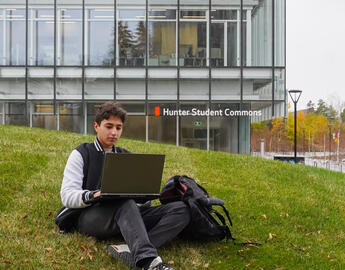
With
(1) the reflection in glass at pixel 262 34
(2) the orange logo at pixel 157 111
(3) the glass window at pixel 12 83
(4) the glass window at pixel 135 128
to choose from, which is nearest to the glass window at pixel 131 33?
(2) the orange logo at pixel 157 111

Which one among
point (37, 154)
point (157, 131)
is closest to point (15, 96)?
point (157, 131)

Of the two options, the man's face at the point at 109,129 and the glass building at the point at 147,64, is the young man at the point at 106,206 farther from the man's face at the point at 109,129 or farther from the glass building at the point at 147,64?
the glass building at the point at 147,64

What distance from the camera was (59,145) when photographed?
11.1 m

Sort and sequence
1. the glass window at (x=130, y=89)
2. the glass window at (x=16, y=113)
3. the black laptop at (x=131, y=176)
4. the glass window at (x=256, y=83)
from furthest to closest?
1. the glass window at (x=16, y=113)
2. the glass window at (x=130, y=89)
3. the glass window at (x=256, y=83)
4. the black laptop at (x=131, y=176)

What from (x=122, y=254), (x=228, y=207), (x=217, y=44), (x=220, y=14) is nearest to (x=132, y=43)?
(x=217, y=44)

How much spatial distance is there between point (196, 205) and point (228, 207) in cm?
237

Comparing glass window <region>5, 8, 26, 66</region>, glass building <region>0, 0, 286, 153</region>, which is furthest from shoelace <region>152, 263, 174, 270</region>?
glass window <region>5, 8, 26, 66</region>

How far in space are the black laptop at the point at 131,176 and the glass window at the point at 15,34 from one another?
67.6 ft

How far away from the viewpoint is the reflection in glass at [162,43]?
886 inches

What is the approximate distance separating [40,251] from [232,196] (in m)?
3.85

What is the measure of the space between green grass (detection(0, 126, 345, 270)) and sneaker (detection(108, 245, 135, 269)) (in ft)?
0.22

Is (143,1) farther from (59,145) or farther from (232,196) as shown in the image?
(232,196)

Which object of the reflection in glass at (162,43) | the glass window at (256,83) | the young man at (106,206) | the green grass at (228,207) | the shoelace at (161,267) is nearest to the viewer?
the shoelace at (161,267)

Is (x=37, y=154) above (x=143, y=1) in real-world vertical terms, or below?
below
